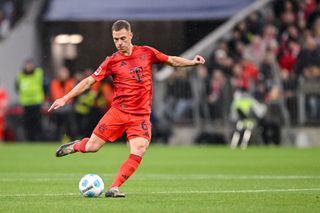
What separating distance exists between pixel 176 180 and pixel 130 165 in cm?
321

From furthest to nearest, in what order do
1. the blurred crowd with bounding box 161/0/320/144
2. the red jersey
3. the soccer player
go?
the blurred crowd with bounding box 161/0/320/144 < the red jersey < the soccer player

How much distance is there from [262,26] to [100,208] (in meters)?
18.5

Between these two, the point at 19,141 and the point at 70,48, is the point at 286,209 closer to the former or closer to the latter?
the point at 19,141

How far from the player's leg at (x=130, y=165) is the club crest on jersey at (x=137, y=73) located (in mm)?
728

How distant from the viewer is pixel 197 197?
1196 cm

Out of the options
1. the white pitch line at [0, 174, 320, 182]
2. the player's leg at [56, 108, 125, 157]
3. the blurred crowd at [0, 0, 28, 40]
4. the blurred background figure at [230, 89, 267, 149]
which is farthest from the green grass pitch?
the blurred crowd at [0, 0, 28, 40]

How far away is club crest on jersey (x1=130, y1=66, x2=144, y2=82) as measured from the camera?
12.5 metres

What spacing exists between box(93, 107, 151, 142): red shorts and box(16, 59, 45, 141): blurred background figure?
51.5 feet

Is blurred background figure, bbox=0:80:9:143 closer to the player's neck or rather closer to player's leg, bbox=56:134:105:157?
player's leg, bbox=56:134:105:157

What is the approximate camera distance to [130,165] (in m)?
12.1

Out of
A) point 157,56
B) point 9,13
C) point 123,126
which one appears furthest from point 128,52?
point 9,13

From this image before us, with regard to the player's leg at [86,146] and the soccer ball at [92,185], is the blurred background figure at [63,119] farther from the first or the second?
the soccer ball at [92,185]

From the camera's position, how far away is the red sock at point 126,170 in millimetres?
12031

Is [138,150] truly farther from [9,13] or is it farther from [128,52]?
[9,13]
